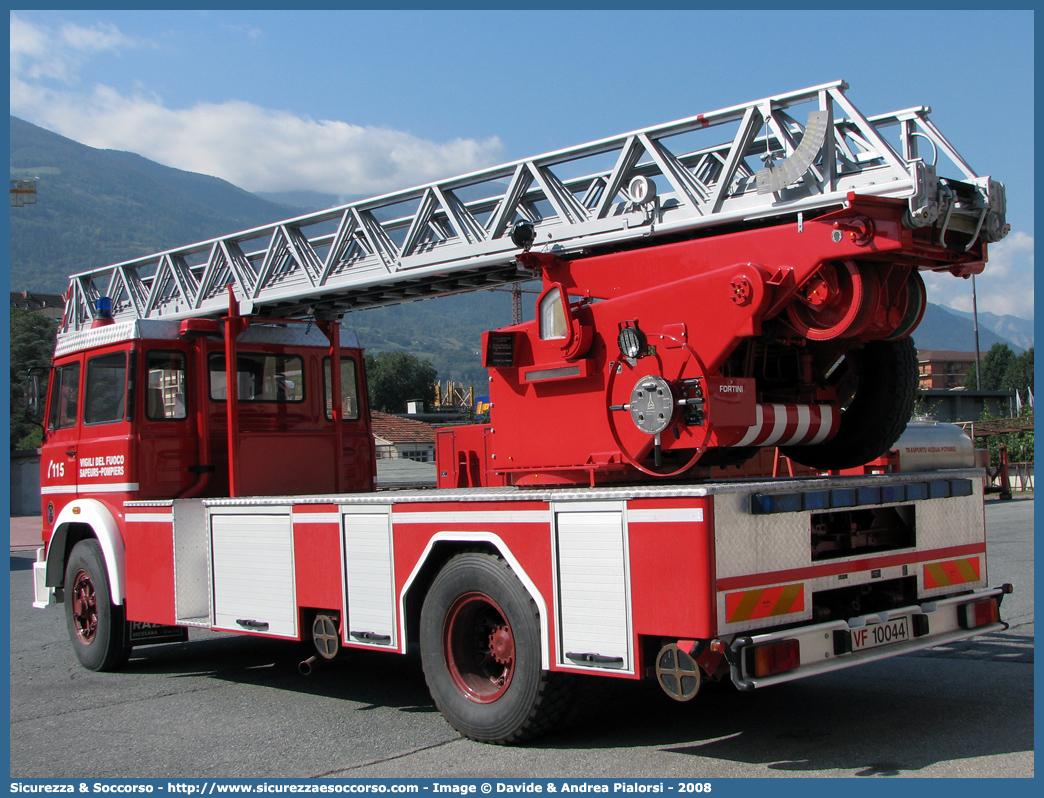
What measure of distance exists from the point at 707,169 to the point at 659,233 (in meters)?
0.82

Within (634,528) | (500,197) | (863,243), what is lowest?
(634,528)

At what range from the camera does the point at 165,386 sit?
880cm

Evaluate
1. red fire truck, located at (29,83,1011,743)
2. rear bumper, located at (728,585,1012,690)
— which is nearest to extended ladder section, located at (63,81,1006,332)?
red fire truck, located at (29,83,1011,743)

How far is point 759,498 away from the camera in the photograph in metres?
5.05

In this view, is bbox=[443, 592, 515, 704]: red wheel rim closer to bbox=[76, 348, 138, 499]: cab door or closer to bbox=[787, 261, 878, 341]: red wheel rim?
bbox=[787, 261, 878, 341]: red wheel rim

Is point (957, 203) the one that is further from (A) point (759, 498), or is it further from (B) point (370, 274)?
(B) point (370, 274)

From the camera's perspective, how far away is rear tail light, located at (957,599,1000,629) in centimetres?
613

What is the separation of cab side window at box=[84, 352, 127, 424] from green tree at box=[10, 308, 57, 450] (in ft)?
146

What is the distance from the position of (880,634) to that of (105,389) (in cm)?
672

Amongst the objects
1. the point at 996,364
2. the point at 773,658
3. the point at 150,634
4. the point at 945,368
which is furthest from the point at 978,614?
the point at 945,368

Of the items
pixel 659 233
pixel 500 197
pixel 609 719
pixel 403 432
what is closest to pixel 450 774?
pixel 609 719

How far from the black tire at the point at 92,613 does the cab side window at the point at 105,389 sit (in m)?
1.12

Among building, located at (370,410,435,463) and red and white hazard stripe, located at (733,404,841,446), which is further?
building, located at (370,410,435,463)

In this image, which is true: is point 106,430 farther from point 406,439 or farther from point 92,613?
point 406,439
